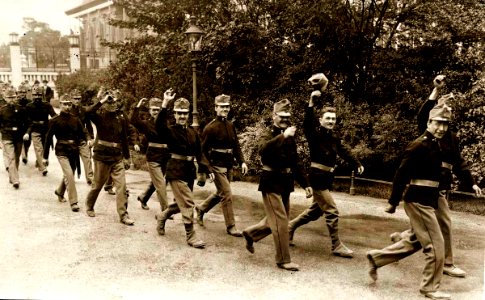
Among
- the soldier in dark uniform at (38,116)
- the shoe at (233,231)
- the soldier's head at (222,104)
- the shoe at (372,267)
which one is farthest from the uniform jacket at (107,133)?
the shoe at (372,267)

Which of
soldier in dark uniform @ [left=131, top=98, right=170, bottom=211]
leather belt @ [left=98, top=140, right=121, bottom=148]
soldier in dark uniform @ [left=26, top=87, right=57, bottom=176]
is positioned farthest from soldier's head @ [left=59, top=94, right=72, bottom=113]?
soldier in dark uniform @ [left=26, top=87, right=57, bottom=176]

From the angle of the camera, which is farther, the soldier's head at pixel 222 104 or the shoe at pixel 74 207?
the shoe at pixel 74 207

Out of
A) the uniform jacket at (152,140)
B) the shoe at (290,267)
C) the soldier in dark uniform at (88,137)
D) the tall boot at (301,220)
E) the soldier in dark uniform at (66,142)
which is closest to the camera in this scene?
the shoe at (290,267)

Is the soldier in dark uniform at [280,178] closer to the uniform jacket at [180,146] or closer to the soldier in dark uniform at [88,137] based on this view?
the uniform jacket at [180,146]

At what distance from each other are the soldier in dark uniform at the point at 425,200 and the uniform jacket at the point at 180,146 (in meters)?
2.86

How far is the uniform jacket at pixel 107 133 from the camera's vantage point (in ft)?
28.5

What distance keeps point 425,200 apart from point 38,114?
9.48 metres

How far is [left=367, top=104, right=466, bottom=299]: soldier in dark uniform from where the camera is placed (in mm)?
5688

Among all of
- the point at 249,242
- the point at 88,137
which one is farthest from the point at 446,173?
the point at 88,137

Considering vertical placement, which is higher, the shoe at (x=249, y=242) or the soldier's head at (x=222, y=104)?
the soldier's head at (x=222, y=104)

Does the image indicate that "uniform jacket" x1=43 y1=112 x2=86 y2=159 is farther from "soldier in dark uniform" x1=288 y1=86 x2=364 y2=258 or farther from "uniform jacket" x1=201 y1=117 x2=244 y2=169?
"soldier in dark uniform" x1=288 y1=86 x2=364 y2=258

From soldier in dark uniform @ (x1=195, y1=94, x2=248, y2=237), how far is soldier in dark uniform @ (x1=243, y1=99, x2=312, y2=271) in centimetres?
134

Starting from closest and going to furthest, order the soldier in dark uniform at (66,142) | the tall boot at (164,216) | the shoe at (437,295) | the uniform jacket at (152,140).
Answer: the shoe at (437,295) < the tall boot at (164,216) < the uniform jacket at (152,140) < the soldier in dark uniform at (66,142)

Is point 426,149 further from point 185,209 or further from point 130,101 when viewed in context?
point 130,101
